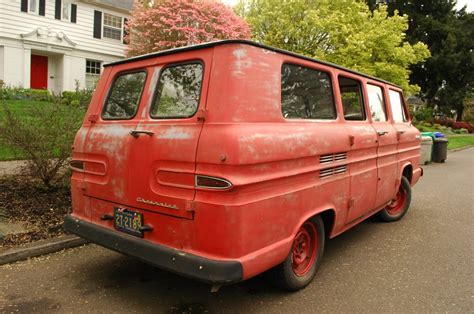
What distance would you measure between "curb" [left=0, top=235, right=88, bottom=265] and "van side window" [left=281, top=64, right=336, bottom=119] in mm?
2990

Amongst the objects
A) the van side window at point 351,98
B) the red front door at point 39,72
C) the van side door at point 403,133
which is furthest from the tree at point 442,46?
the van side window at point 351,98

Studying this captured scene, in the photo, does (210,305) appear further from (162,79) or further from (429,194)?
(429,194)

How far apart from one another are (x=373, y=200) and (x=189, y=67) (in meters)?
2.90

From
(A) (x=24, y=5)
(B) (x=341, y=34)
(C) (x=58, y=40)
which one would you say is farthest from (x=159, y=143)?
(C) (x=58, y=40)

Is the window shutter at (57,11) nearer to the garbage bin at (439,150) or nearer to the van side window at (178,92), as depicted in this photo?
the garbage bin at (439,150)

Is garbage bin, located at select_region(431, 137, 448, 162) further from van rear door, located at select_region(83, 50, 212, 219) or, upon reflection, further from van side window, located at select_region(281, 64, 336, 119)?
van rear door, located at select_region(83, 50, 212, 219)

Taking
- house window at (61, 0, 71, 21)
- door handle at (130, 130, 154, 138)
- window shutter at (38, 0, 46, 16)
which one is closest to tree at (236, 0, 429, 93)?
house window at (61, 0, 71, 21)

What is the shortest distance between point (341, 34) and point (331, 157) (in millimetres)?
14565

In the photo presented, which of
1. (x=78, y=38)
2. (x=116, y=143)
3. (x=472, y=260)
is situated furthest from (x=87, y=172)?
(x=78, y=38)

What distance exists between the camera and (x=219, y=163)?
2910mm

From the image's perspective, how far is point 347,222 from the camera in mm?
4402

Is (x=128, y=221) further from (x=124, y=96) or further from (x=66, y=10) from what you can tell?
(x=66, y=10)

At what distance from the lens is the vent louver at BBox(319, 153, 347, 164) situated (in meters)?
3.78

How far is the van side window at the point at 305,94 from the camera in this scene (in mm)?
3561
